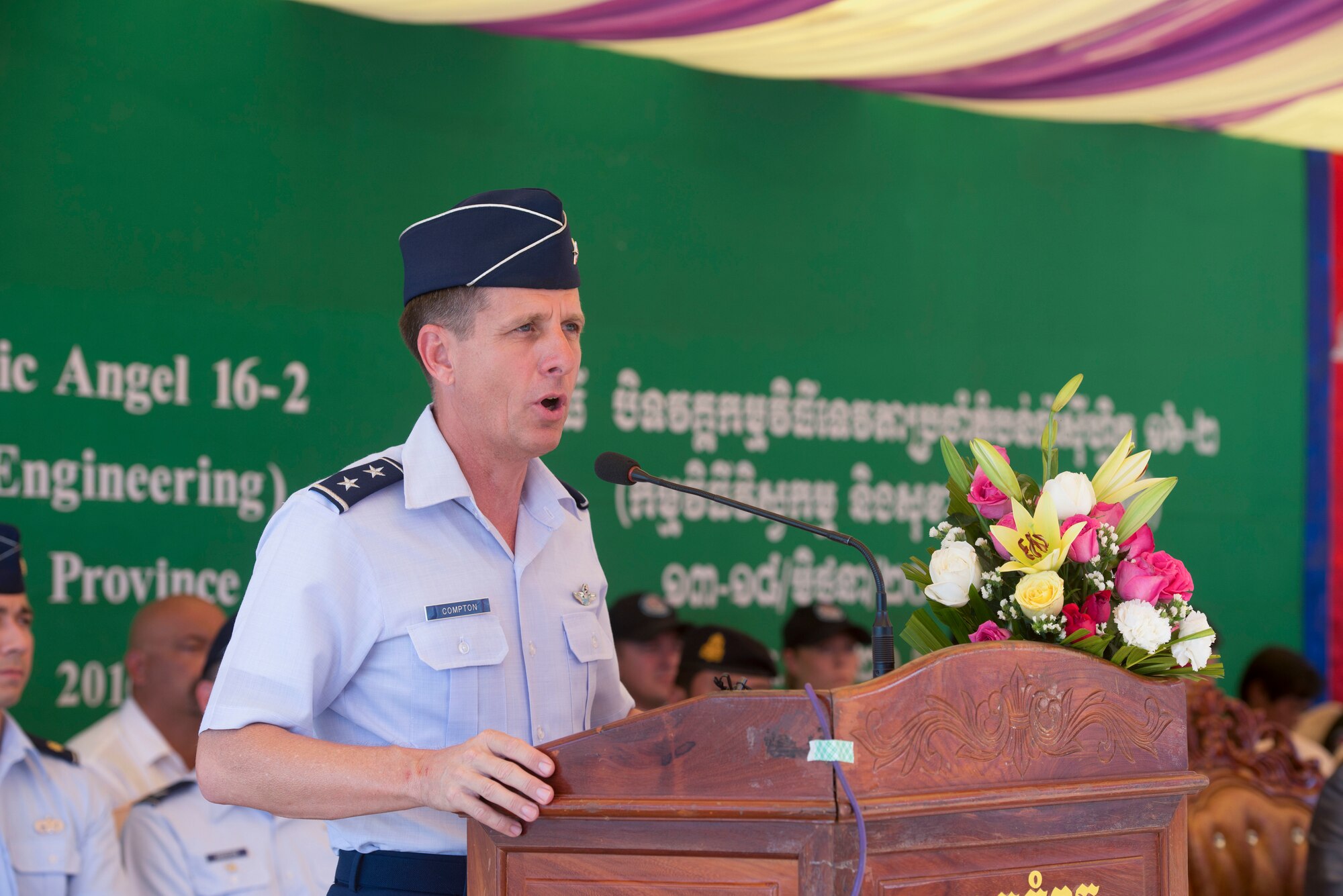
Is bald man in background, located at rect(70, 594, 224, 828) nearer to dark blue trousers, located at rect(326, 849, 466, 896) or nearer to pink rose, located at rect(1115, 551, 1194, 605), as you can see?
dark blue trousers, located at rect(326, 849, 466, 896)

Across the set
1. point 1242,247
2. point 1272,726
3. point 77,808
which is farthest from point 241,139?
point 1242,247

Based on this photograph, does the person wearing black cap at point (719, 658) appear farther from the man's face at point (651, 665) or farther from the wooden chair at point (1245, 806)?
the wooden chair at point (1245, 806)

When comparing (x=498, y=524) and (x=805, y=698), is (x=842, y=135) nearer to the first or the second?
(x=498, y=524)

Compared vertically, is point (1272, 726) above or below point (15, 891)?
above

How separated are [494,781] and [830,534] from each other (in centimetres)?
42

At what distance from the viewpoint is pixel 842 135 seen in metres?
4.54

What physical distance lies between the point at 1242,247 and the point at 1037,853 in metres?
4.61

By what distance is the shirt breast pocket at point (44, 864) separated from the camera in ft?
9.17

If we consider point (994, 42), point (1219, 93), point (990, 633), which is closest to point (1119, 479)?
point (990, 633)

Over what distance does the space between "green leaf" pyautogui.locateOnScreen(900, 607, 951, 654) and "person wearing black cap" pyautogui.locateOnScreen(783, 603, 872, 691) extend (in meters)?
2.75

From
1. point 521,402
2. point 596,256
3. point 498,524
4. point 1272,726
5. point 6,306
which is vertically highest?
point 596,256

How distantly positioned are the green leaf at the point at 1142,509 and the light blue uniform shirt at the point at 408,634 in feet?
2.02

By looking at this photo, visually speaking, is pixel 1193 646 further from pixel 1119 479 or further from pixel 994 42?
pixel 994 42

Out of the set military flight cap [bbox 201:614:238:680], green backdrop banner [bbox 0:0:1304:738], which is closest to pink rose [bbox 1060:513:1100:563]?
military flight cap [bbox 201:614:238:680]
